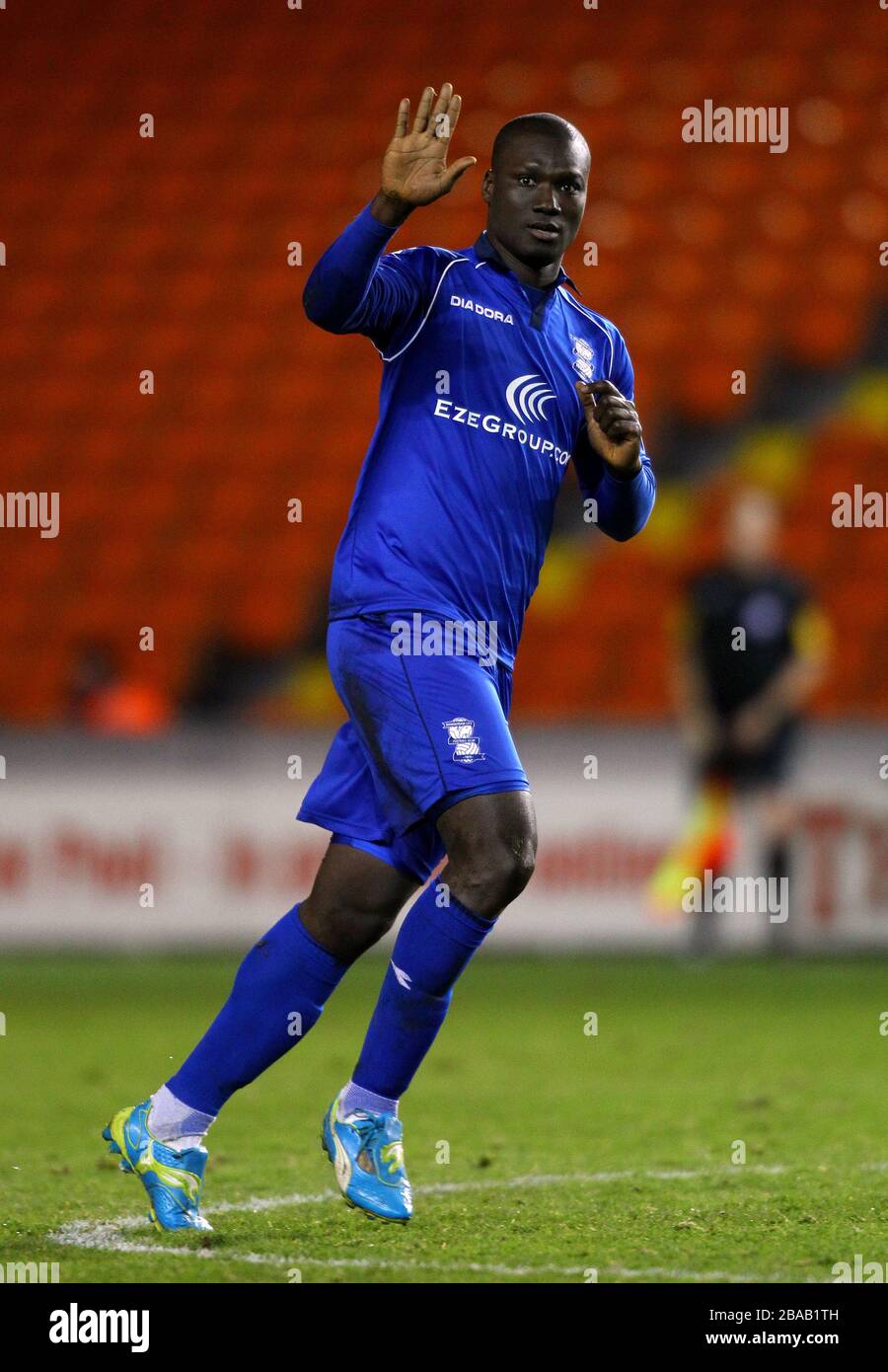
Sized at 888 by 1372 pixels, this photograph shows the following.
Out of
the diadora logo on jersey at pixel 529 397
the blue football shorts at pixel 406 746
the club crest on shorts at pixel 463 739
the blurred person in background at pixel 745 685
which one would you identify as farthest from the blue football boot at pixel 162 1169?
the blurred person in background at pixel 745 685

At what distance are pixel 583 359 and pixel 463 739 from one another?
96 cm

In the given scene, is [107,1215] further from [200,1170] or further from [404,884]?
[404,884]

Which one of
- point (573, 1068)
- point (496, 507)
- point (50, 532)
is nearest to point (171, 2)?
point (50, 532)

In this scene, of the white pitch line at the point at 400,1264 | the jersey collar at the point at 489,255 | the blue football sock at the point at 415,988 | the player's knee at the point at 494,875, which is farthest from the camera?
the jersey collar at the point at 489,255

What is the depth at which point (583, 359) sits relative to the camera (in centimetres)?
409

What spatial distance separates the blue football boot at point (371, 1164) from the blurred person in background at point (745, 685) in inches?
211

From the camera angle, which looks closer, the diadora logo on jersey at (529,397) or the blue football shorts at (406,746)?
the blue football shorts at (406,746)

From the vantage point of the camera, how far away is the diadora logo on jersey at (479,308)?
3873 mm

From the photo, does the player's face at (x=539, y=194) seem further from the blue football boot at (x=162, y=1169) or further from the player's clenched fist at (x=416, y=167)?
the blue football boot at (x=162, y=1169)

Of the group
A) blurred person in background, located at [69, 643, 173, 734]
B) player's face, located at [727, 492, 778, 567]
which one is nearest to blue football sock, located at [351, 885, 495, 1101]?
player's face, located at [727, 492, 778, 567]

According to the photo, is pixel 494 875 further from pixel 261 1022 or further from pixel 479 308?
pixel 479 308

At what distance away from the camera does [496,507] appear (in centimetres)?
383

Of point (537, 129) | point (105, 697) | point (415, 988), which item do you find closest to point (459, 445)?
point (537, 129)

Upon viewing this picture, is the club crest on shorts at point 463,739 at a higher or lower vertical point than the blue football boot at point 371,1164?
higher
